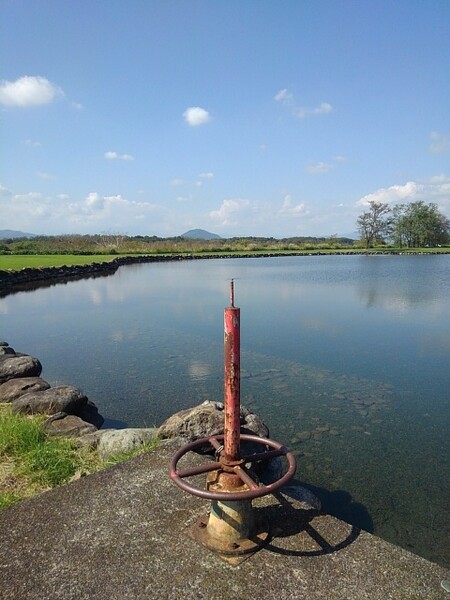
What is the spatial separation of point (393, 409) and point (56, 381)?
6.11 m

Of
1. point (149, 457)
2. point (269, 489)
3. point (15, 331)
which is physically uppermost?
point (269, 489)

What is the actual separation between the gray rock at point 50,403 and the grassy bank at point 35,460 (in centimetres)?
58

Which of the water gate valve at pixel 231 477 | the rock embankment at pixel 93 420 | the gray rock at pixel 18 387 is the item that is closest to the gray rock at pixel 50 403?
the rock embankment at pixel 93 420

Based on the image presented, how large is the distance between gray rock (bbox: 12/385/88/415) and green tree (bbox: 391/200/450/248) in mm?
82299

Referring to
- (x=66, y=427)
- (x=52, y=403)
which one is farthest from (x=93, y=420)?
(x=66, y=427)

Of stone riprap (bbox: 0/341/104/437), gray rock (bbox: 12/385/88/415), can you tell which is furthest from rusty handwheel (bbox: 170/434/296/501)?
gray rock (bbox: 12/385/88/415)

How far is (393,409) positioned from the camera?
265 inches

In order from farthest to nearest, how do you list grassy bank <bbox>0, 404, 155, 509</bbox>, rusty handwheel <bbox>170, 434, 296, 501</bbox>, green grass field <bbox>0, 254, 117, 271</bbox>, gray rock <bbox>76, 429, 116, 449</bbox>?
1. green grass field <bbox>0, 254, 117, 271</bbox>
2. gray rock <bbox>76, 429, 116, 449</bbox>
3. grassy bank <bbox>0, 404, 155, 509</bbox>
4. rusty handwheel <bbox>170, 434, 296, 501</bbox>

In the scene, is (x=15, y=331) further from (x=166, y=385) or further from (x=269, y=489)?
(x=269, y=489)

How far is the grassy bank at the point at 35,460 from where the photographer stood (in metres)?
4.12

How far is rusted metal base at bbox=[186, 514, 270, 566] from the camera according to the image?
2.64m

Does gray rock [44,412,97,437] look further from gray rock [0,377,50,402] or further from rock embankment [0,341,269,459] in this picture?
gray rock [0,377,50,402]

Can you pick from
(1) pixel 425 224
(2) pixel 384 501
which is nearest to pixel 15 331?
(2) pixel 384 501

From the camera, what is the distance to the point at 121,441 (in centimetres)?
474
